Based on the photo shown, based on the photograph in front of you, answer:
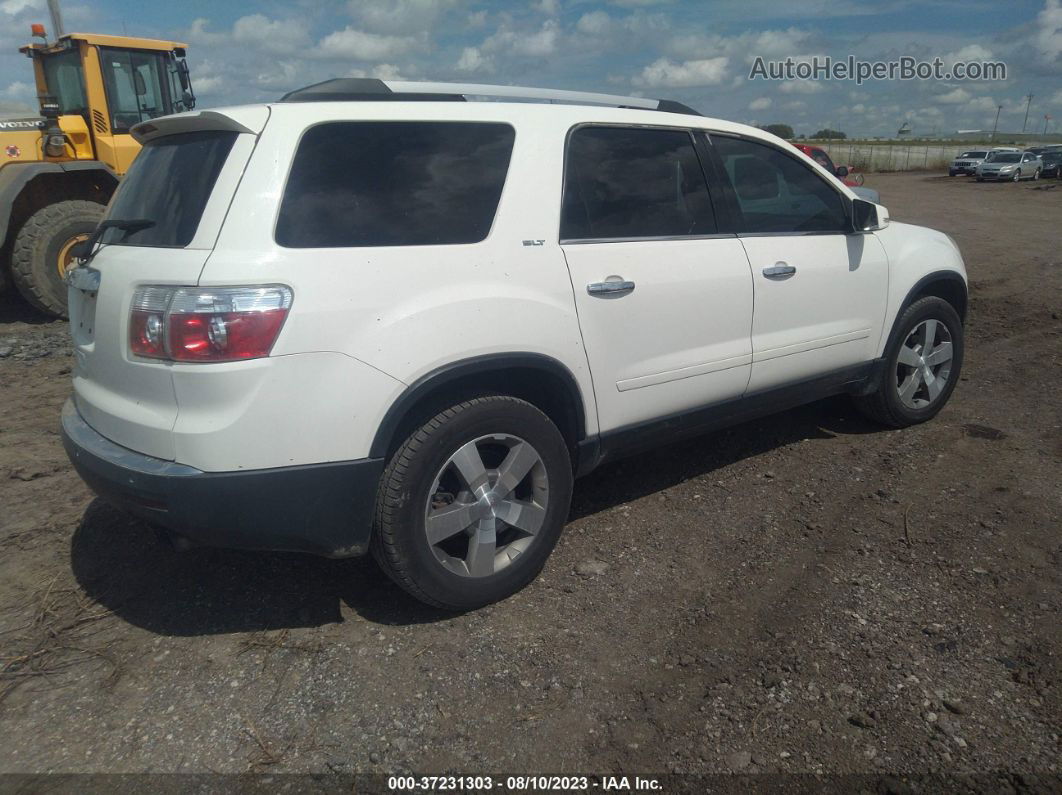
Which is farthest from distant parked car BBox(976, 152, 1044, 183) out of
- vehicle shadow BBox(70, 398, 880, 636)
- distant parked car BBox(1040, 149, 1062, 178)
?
vehicle shadow BBox(70, 398, 880, 636)

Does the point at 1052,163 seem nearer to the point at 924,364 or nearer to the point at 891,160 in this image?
the point at 891,160

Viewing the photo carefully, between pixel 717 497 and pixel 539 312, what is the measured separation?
66.0 inches

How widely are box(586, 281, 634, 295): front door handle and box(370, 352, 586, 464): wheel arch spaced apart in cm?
34

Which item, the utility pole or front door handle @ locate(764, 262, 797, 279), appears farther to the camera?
the utility pole

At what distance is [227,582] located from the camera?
3455 mm

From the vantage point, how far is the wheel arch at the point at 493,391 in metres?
2.75

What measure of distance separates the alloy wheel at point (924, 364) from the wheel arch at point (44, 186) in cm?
804

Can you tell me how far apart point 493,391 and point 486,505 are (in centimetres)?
44

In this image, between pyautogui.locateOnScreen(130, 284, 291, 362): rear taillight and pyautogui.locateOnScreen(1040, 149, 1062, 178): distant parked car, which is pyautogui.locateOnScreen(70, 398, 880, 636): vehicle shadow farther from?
pyautogui.locateOnScreen(1040, 149, 1062, 178): distant parked car

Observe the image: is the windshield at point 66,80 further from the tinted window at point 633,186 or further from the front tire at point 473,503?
the front tire at point 473,503

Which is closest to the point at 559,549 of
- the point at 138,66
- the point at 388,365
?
the point at 388,365

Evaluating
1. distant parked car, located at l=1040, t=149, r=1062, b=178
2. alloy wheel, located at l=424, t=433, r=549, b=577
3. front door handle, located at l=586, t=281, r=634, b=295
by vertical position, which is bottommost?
distant parked car, located at l=1040, t=149, r=1062, b=178

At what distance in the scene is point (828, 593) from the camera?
3.26 metres

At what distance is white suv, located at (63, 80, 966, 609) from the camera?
257 cm
